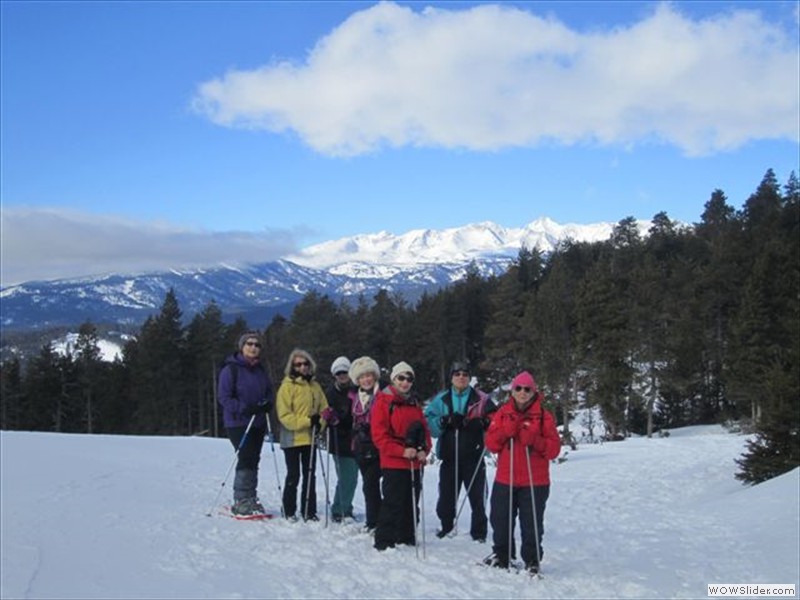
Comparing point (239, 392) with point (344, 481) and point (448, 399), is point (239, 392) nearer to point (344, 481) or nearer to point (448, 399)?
point (344, 481)

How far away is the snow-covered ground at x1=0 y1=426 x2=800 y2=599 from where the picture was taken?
6.41 m

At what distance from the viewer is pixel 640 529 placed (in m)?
10.9

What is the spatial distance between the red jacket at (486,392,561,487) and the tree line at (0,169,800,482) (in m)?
10.1

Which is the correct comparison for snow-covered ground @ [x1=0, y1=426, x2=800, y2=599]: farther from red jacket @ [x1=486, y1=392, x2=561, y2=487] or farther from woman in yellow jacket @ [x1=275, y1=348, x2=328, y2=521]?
red jacket @ [x1=486, y1=392, x2=561, y2=487]

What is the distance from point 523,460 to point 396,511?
1558 mm

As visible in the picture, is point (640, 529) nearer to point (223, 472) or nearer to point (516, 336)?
point (223, 472)

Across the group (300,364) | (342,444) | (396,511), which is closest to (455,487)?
(396,511)

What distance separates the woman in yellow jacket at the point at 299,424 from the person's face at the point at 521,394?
2.71 metres

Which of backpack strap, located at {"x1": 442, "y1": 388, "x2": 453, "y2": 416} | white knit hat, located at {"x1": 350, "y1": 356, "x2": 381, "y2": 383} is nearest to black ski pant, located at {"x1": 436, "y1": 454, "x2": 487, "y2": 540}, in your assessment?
backpack strap, located at {"x1": 442, "y1": 388, "x2": 453, "y2": 416}

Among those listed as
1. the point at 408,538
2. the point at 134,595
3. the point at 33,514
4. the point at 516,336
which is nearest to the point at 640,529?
the point at 408,538

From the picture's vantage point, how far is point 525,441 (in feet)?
23.8

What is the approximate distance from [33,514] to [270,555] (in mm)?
3305
